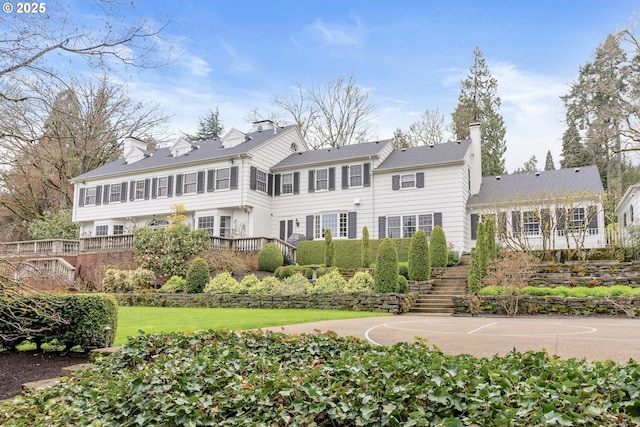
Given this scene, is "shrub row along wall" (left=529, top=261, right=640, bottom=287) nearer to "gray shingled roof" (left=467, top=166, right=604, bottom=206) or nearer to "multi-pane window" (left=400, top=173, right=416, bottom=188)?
"gray shingled roof" (left=467, top=166, right=604, bottom=206)

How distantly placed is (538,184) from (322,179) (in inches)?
439

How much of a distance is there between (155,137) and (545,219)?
2933cm

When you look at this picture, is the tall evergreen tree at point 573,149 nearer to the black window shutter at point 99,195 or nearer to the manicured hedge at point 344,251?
the manicured hedge at point 344,251

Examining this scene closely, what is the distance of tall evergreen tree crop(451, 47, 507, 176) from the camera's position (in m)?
38.6

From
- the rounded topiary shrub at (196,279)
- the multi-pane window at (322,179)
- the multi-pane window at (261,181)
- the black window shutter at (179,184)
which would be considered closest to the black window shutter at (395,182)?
the multi-pane window at (322,179)

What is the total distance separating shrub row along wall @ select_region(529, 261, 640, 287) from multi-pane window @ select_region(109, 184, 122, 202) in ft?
79.1

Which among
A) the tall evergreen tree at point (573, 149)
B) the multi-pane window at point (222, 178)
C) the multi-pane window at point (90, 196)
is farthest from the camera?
the tall evergreen tree at point (573, 149)

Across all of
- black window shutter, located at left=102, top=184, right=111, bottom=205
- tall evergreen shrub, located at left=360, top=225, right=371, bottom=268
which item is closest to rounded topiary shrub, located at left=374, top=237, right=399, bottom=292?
tall evergreen shrub, located at left=360, top=225, right=371, bottom=268

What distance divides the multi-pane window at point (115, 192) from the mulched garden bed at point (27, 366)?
75.5 ft

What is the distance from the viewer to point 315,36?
536 inches

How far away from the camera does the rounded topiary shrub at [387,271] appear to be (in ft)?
49.9

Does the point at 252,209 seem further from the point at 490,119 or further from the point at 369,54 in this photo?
the point at 490,119

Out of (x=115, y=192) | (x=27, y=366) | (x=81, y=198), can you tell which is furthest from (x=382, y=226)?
(x=81, y=198)

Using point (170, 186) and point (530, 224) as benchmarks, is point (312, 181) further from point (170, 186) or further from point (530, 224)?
point (530, 224)
